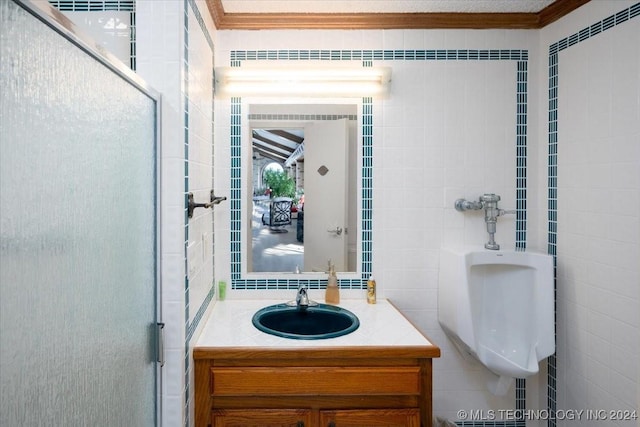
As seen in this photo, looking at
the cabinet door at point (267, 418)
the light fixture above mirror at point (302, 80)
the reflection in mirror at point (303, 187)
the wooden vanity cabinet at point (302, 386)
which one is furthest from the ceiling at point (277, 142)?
the cabinet door at point (267, 418)

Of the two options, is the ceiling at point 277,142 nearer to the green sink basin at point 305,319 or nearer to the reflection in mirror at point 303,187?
the reflection in mirror at point 303,187

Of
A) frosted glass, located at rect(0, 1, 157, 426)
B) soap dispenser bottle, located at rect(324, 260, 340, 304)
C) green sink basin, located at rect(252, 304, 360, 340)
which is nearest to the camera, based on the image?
frosted glass, located at rect(0, 1, 157, 426)

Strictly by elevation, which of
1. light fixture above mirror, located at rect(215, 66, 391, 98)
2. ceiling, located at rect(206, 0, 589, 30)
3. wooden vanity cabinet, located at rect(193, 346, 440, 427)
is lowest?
wooden vanity cabinet, located at rect(193, 346, 440, 427)

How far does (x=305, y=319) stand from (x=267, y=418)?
1.59ft

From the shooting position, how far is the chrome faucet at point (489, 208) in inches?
75.9

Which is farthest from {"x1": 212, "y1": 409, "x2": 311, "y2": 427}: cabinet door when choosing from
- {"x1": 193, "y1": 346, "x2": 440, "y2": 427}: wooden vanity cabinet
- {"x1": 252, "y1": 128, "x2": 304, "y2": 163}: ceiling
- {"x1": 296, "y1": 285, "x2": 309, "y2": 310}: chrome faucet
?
{"x1": 252, "y1": 128, "x2": 304, "y2": 163}: ceiling

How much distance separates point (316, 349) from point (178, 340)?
466mm

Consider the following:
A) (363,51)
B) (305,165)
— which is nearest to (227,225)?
(305,165)

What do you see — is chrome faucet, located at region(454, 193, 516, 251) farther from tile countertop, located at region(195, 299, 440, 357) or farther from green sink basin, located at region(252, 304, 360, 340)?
green sink basin, located at region(252, 304, 360, 340)

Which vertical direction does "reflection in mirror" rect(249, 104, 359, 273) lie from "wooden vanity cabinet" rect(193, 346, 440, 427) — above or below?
above

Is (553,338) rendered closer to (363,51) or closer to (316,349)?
(316,349)

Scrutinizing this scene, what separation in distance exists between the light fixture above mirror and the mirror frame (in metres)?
0.05

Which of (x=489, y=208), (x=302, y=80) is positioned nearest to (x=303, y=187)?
(x=302, y=80)

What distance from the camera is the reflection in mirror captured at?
196 cm
